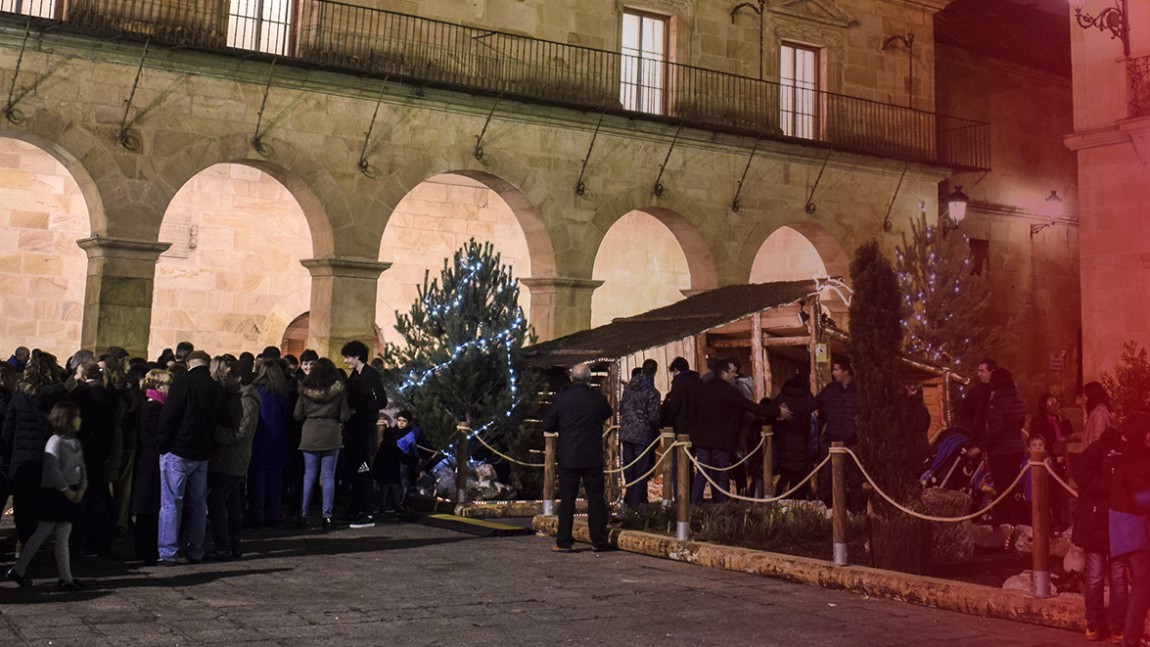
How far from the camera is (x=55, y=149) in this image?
16.0 metres

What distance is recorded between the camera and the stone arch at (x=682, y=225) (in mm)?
20016

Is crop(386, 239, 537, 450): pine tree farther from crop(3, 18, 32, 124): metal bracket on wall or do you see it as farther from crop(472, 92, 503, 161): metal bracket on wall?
crop(3, 18, 32, 124): metal bracket on wall

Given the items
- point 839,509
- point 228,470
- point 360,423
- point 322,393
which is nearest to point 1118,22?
point 839,509

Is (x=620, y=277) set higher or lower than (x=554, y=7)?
lower

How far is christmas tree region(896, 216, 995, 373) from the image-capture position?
67.0 ft

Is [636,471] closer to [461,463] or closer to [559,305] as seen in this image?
[461,463]

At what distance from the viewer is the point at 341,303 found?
17781 millimetres

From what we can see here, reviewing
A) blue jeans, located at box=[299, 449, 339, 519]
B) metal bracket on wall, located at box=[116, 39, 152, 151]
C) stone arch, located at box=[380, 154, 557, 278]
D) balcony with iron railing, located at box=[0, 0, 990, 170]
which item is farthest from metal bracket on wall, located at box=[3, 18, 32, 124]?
blue jeans, located at box=[299, 449, 339, 519]

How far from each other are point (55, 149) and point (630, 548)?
10.4 meters

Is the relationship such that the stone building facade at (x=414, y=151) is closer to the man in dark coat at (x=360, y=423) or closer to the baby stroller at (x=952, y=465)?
the man in dark coat at (x=360, y=423)

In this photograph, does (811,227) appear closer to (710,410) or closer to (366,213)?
(366,213)

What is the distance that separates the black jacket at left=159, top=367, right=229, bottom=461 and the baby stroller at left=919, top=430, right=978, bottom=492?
268 inches

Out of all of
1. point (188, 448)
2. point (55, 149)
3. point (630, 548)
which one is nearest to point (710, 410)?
point (630, 548)

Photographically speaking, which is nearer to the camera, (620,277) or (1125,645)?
(1125,645)
